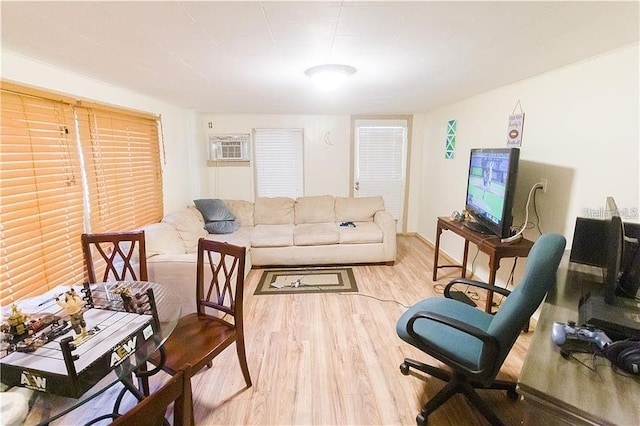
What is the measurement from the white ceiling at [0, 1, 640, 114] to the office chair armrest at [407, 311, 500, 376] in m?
1.42

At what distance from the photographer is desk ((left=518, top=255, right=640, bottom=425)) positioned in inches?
33.4

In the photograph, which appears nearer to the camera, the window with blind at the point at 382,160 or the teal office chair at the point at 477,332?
the teal office chair at the point at 477,332

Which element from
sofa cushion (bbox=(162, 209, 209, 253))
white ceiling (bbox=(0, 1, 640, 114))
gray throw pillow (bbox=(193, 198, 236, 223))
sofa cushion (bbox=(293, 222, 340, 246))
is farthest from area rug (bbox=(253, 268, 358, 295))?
white ceiling (bbox=(0, 1, 640, 114))

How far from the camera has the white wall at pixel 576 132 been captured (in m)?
1.83

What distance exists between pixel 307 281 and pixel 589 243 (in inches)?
99.5

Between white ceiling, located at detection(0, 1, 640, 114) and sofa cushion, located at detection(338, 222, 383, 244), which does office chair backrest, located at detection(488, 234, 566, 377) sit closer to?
white ceiling, located at detection(0, 1, 640, 114)

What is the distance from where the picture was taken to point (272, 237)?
3877 millimetres

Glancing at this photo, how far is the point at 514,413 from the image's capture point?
1.75 m

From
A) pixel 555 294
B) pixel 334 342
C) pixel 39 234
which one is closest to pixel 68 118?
pixel 39 234

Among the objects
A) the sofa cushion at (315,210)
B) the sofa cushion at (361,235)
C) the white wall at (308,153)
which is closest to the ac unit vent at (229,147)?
the white wall at (308,153)

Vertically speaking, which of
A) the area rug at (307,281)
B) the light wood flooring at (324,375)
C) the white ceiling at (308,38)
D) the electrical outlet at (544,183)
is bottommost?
the light wood flooring at (324,375)

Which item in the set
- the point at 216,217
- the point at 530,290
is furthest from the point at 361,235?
the point at 530,290

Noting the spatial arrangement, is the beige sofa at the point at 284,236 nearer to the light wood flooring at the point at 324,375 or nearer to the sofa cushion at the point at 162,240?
the sofa cushion at the point at 162,240

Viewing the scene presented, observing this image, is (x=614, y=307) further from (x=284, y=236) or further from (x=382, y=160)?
(x=382, y=160)
